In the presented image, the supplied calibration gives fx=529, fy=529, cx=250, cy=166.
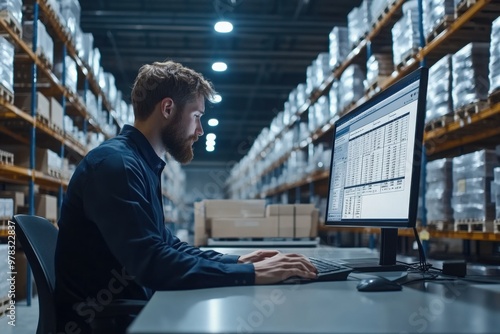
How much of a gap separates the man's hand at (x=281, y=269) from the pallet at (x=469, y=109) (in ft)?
8.23

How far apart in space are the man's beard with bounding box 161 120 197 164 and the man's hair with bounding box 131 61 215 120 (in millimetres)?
92

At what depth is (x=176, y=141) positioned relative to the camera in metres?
2.14

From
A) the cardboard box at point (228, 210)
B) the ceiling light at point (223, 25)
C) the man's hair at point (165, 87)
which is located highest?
the ceiling light at point (223, 25)

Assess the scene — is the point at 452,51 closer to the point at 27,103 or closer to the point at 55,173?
the point at 27,103

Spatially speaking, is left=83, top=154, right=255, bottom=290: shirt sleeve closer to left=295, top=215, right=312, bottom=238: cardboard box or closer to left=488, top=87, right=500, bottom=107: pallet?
left=488, top=87, right=500, bottom=107: pallet

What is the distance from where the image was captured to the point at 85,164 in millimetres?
1719

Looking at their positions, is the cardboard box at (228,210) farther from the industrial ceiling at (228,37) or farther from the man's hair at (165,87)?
the man's hair at (165,87)

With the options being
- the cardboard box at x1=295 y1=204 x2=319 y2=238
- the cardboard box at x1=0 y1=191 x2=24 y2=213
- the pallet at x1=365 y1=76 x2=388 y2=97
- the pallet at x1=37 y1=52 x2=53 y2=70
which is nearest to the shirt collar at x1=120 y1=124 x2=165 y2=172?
the cardboard box at x1=295 y1=204 x2=319 y2=238

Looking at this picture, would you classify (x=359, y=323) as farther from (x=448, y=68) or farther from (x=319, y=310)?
(x=448, y=68)

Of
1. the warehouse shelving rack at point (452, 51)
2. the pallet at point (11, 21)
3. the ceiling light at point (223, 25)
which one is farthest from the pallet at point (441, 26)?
the ceiling light at point (223, 25)

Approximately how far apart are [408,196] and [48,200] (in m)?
Answer: 5.72

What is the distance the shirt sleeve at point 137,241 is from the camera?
57.4 inches

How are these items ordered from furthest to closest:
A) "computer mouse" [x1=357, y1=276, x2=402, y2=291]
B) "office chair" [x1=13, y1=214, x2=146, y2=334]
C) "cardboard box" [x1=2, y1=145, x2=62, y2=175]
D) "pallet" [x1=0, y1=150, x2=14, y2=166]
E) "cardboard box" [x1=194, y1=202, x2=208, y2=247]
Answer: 1. "cardboard box" [x1=2, y1=145, x2=62, y2=175]
2. "cardboard box" [x1=194, y1=202, x2=208, y2=247]
3. "pallet" [x1=0, y1=150, x2=14, y2=166]
4. "office chair" [x1=13, y1=214, x2=146, y2=334]
5. "computer mouse" [x1=357, y1=276, x2=402, y2=291]

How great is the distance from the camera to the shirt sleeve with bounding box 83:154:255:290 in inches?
57.4
